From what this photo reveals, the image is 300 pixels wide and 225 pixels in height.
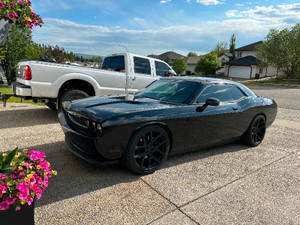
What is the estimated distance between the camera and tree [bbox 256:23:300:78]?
34.9 m

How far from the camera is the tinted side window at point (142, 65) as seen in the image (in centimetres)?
676

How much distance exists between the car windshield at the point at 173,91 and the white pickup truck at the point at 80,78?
1.98m

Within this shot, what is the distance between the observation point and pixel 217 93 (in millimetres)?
4160

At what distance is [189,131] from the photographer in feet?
11.6

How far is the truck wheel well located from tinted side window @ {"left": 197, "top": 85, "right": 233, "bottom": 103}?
10.6ft

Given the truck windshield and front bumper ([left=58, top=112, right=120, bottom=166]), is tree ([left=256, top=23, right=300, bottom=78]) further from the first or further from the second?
front bumper ([left=58, top=112, right=120, bottom=166])

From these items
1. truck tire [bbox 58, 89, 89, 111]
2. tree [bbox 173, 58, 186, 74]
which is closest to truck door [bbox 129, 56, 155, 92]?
truck tire [bbox 58, 89, 89, 111]

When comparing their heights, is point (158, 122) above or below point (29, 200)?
above

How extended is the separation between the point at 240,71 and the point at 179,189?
49198mm

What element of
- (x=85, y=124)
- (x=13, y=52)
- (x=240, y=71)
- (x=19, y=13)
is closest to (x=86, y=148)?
(x=85, y=124)

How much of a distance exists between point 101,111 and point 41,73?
290cm

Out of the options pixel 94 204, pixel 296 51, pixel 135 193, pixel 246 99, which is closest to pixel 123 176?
pixel 135 193

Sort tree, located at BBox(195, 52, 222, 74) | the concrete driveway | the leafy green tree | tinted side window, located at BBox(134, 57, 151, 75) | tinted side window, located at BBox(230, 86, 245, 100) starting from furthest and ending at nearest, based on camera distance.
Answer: tree, located at BBox(195, 52, 222, 74), the leafy green tree, tinted side window, located at BBox(134, 57, 151, 75), tinted side window, located at BBox(230, 86, 245, 100), the concrete driveway

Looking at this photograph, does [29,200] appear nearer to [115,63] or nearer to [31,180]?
[31,180]
